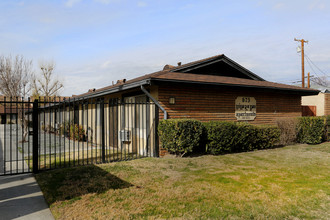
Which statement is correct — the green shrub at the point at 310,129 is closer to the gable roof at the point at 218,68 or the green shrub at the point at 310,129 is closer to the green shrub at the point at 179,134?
the gable roof at the point at 218,68

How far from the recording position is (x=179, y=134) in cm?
737

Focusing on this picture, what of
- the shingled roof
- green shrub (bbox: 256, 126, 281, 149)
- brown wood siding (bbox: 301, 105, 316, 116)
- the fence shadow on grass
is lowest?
the fence shadow on grass

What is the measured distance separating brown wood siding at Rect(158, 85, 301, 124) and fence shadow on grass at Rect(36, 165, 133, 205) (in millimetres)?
3215

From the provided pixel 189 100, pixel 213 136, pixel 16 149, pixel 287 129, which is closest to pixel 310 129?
pixel 287 129

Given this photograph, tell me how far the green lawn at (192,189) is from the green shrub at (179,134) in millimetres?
545

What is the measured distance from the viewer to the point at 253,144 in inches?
363

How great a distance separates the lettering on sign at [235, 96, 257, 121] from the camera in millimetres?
10273

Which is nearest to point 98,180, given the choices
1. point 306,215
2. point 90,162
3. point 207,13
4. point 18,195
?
point 18,195

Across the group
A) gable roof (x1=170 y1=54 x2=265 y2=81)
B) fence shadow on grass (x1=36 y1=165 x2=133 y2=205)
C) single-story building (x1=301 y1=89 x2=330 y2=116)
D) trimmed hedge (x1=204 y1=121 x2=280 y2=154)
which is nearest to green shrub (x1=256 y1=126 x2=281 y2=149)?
trimmed hedge (x1=204 y1=121 x2=280 y2=154)

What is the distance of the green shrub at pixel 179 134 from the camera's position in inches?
289

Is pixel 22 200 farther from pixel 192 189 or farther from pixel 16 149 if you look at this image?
pixel 16 149

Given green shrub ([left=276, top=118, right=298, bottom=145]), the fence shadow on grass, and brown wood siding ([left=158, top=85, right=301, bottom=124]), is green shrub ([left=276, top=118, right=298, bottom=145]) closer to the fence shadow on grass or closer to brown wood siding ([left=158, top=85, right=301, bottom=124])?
brown wood siding ([left=158, top=85, right=301, bottom=124])

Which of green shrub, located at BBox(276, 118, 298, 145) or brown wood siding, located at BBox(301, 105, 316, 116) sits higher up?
brown wood siding, located at BBox(301, 105, 316, 116)

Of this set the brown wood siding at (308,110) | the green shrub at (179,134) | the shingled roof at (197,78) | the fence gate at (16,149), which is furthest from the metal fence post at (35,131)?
the brown wood siding at (308,110)
